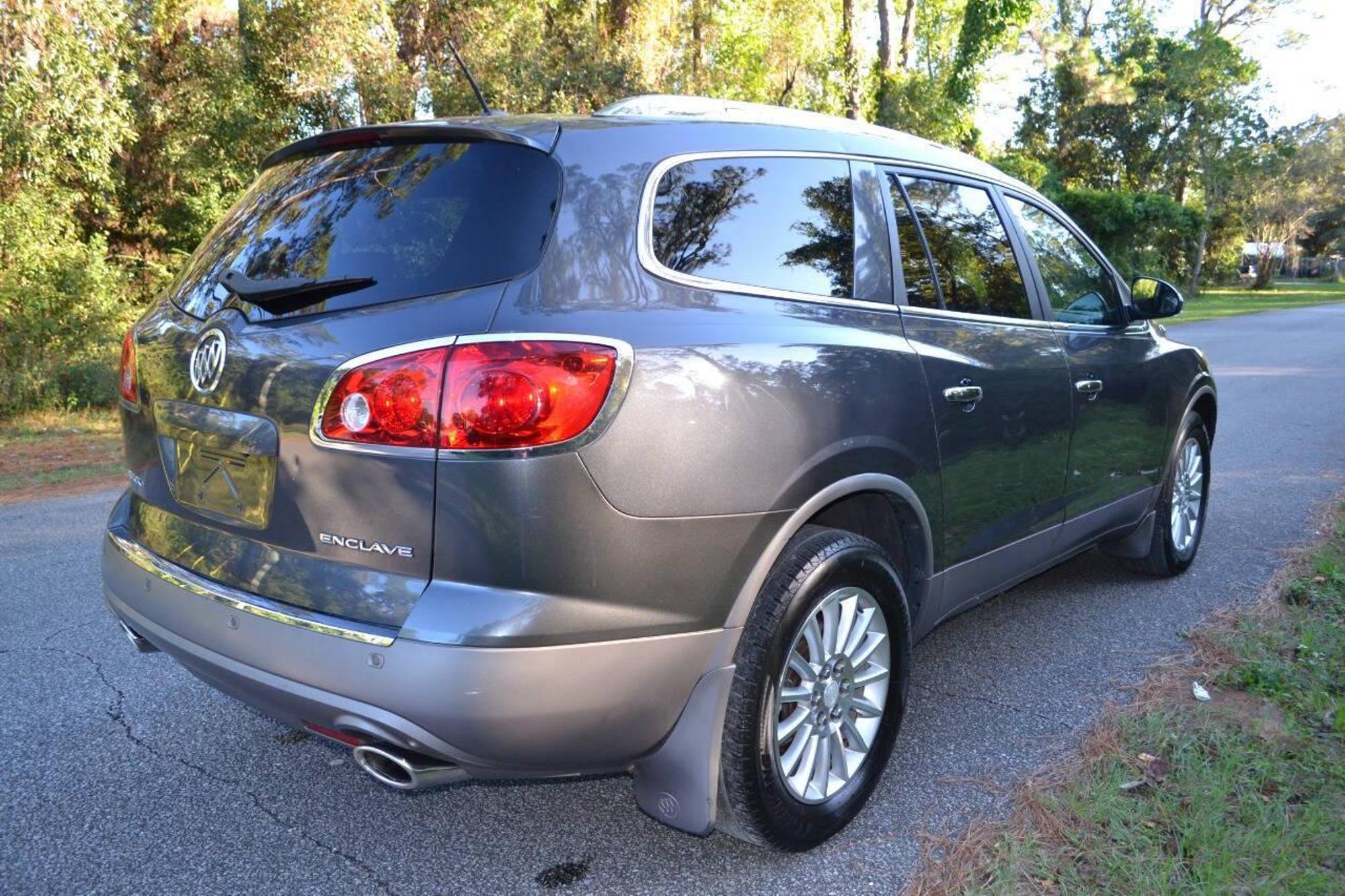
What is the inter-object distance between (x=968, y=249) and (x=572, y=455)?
6.69 ft

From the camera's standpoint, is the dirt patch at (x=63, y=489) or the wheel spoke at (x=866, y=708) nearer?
the wheel spoke at (x=866, y=708)

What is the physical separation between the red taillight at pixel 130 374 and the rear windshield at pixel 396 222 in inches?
8.5

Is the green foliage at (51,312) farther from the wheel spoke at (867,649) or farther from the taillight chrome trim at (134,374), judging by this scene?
the wheel spoke at (867,649)

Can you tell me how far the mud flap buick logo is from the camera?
2.21 metres

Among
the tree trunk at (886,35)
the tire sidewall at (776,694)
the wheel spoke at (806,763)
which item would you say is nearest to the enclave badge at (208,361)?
the tire sidewall at (776,694)

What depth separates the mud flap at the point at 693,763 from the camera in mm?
2436

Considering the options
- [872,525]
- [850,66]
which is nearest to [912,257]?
[872,525]

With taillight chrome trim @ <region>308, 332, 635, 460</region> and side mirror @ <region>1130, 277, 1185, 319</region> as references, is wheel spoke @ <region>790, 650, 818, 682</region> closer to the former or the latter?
taillight chrome trim @ <region>308, 332, 635, 460</region>

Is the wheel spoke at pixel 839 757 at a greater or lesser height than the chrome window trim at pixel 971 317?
lesser

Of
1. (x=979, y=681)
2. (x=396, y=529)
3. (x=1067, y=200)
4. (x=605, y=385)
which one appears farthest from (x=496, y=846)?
(x=1067, y=200)

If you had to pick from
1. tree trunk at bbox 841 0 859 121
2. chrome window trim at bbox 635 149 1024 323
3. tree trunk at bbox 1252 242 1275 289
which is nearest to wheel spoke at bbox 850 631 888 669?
chrome window trim at bbox 635 149 1024 323

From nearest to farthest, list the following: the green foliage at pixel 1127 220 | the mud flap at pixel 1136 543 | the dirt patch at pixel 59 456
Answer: the mud flap at pixel 1136 543 < the dirt patch at pixel 59 456 < the green foliage at pixel 1127 220

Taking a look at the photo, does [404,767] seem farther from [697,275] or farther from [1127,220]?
[1127,220]

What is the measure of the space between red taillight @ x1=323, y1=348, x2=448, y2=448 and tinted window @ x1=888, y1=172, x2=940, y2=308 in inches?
64.2
